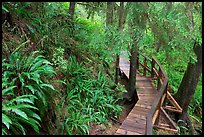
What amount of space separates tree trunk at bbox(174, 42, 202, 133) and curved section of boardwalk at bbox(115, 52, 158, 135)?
0.95 m

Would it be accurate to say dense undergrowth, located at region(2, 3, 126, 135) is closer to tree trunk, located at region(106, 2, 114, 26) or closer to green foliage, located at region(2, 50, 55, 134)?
green foliage, located at region(2, 50, 55, 134)

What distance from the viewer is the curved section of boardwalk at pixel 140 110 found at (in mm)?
5586

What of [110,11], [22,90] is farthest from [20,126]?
[110,11]

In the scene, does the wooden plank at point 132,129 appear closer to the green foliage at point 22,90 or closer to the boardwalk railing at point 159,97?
the boardwalk railing at point 159,97

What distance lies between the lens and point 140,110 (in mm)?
6668

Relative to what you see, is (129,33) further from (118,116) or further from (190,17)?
(118,116)

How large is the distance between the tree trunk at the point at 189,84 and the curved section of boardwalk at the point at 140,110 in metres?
0.95

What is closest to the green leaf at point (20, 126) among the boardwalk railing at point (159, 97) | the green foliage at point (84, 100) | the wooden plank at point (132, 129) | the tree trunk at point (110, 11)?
the green foliage at point (84, 100)

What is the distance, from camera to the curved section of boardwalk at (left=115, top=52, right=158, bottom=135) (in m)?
5.59

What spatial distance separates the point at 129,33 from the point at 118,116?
8.24ft

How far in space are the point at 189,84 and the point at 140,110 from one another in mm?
1986

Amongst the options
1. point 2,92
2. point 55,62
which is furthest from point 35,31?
point 2,92

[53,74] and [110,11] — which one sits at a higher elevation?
[110,11]

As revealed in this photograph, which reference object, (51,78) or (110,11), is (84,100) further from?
(110,11)
